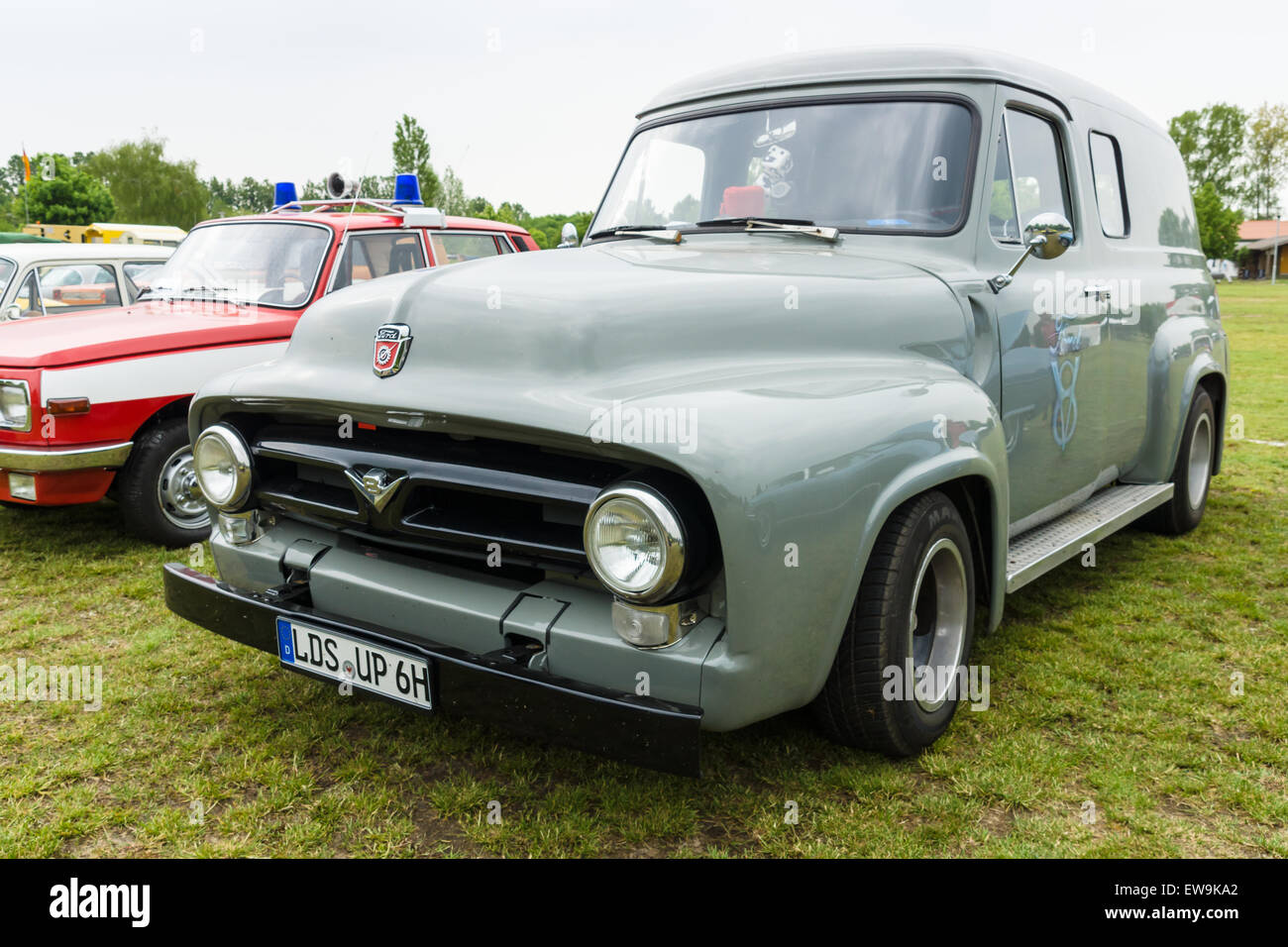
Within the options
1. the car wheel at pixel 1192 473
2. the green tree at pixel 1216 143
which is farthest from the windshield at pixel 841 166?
the green tree at pixel 1216 143

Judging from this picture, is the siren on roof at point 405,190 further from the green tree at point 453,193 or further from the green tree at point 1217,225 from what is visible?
the green tree at point 1217,225

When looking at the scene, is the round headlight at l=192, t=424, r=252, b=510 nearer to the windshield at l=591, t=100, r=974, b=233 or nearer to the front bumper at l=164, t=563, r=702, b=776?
the front bumper at l=164, t=563, r=702, b=776

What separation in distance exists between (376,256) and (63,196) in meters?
67.6

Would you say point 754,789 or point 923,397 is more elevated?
point 923,397

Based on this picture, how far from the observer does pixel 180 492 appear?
18.6 feet

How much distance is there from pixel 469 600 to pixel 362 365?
2.58ft

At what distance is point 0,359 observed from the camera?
520cm

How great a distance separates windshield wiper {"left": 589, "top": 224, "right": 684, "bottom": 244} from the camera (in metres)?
3.73

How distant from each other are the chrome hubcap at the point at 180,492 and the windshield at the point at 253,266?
1142mm

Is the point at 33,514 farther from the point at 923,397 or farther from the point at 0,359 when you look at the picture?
the point at 923,397

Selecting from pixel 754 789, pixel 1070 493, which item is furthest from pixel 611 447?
pixel 1070 493

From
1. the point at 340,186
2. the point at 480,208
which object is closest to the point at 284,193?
the point at 340,186

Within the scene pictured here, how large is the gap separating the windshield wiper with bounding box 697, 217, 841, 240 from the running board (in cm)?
122

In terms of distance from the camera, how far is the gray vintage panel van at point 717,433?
2.36 m
